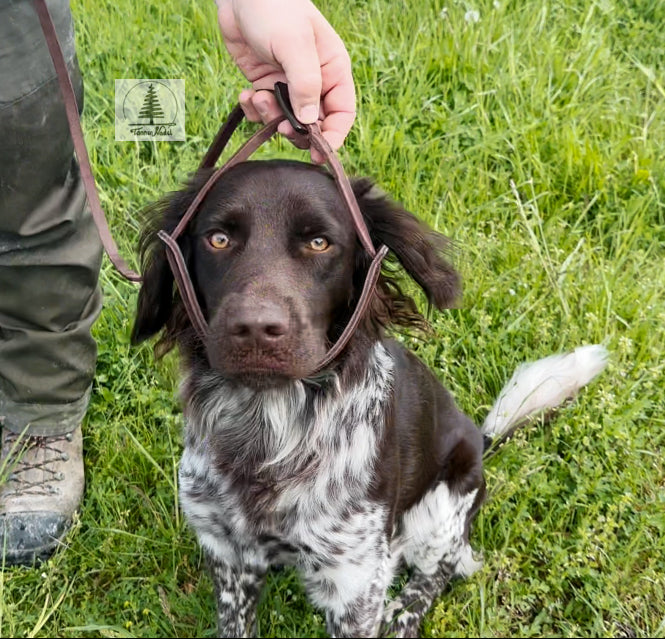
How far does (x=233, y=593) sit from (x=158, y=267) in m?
1.01

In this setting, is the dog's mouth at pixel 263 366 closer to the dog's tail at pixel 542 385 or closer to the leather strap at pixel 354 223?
the leather strap at pixel 354 223

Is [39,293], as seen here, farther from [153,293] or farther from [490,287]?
[490,287]

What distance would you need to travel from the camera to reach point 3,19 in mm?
2484

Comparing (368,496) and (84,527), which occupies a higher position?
(368,496)

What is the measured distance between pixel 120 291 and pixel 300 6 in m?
1.78

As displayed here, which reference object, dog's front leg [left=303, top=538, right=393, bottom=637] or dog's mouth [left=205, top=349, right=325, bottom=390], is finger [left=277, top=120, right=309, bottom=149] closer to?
dog's mouth [left=205, top=349, right=325, bottom=390]

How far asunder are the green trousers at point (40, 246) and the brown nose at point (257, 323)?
1.09 m

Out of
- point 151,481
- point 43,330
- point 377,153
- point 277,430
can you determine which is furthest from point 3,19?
point 377,153

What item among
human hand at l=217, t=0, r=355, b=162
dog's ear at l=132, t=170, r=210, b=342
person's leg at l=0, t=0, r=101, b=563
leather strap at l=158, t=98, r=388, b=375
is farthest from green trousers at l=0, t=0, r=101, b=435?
leather strap at l=158, t=98, r=388, b=375

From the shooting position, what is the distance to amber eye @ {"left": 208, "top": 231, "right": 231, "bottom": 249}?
2.20 meters

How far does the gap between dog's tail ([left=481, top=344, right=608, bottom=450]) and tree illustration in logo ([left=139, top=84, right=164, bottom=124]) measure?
2147mm

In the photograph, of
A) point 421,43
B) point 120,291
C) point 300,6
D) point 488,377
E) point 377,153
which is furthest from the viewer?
point 421,43

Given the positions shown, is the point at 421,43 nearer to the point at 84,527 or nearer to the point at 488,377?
the point at 488,377

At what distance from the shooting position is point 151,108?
165 inches
